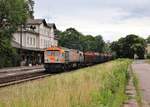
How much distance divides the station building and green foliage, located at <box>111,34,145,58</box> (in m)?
48.2

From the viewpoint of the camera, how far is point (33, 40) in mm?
102000

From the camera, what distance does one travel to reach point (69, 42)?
166 meters

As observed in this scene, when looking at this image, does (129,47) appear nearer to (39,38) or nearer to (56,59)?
(39,38)

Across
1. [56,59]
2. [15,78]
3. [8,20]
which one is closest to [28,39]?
[8,20]

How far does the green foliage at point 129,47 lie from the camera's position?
162 meters

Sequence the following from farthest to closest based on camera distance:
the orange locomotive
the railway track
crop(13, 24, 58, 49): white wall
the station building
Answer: crop(13, 24, 58, 49): white wall → the station building → the orange locomotive → the railway track

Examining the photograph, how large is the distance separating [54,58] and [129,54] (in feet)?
384

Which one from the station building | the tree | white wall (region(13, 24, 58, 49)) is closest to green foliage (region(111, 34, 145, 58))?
white wall (region(13, 24, 58, 49))

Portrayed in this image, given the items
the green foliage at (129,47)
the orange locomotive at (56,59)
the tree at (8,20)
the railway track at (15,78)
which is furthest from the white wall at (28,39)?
the green foliage at (129,47)

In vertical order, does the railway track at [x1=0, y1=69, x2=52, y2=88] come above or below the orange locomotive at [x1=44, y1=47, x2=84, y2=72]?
below

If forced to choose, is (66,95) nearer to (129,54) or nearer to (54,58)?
(54,58)

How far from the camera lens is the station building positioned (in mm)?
88125

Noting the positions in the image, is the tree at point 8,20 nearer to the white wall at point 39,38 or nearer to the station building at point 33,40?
the station building at point 33,40

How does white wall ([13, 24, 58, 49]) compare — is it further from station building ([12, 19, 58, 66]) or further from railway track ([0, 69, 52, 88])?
railway track ([0, 69, 52, 88])
